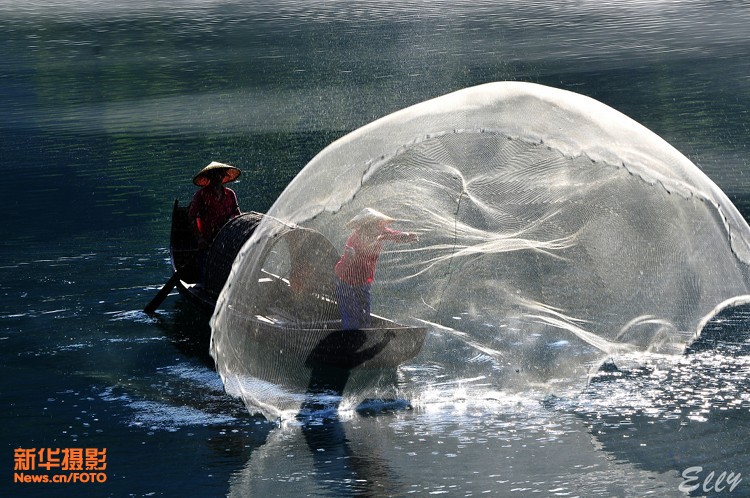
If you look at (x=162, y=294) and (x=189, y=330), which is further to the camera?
(x=162, y=294)

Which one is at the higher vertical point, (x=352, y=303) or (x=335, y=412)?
(x=352, y=303)

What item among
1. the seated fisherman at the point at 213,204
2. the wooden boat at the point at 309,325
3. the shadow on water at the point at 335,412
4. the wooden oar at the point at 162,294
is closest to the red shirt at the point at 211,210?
the seated fisherman at the point at 213,204

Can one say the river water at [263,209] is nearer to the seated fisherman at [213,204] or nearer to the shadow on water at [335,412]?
the shadow on water at [335,412]

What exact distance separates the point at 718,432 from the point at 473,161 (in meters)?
2.52

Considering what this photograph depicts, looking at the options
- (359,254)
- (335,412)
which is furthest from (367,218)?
(335,412)

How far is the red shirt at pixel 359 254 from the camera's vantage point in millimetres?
8180

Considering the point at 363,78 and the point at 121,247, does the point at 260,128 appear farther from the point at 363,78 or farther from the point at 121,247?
the point at 121,247

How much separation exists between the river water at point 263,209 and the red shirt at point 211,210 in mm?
805

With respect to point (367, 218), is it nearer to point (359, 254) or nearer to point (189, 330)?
point (359, 254)

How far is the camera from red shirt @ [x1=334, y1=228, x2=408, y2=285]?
8180mm

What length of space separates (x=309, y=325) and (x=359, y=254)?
616 mm

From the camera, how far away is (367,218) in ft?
26.7

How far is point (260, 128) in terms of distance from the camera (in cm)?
1931

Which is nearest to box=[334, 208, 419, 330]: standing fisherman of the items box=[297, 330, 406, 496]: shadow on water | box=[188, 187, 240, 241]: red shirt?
box=[297, 330, 406, 496]: shadow on water
